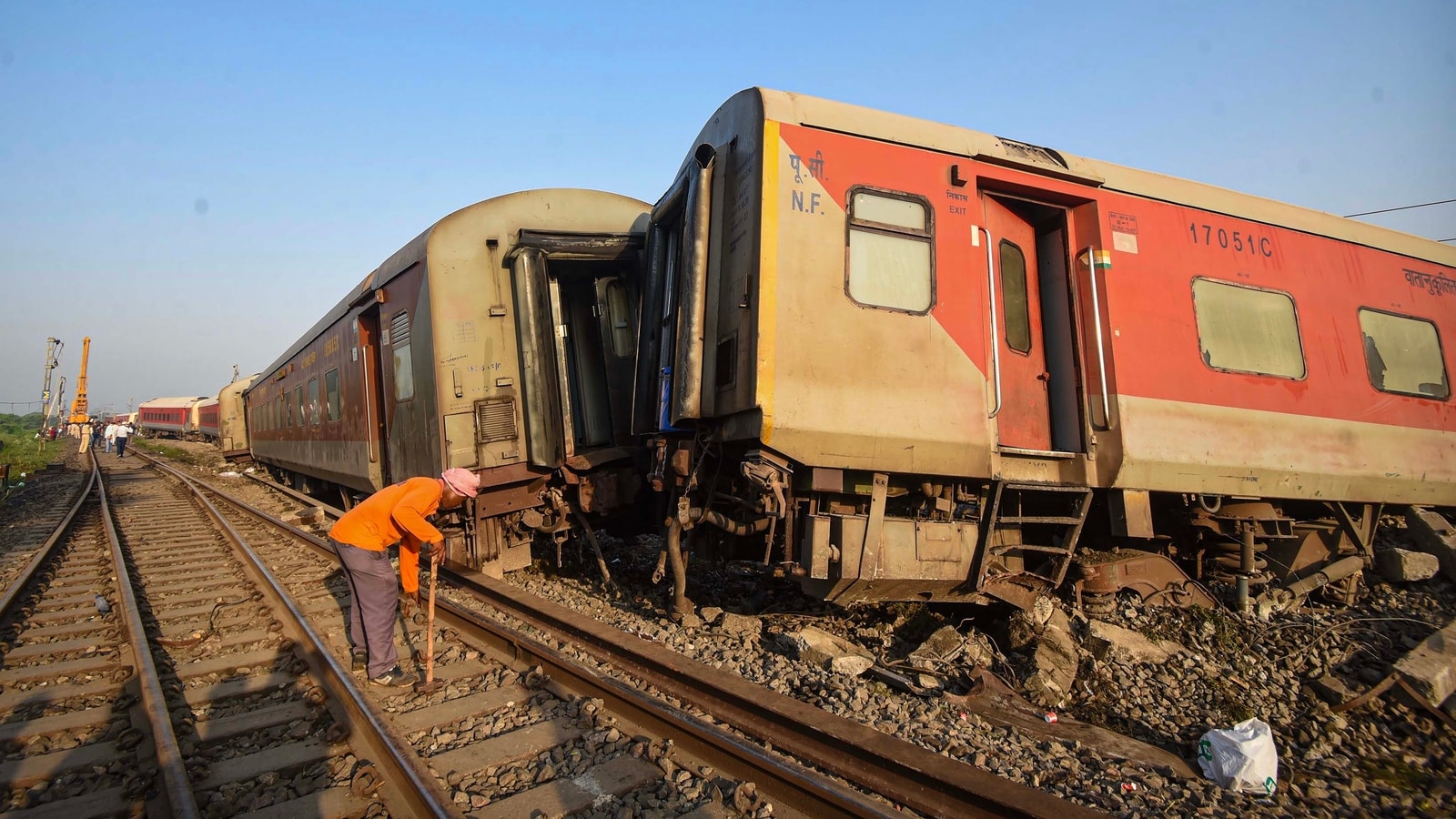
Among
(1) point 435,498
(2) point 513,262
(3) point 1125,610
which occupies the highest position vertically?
(2) point 513,262

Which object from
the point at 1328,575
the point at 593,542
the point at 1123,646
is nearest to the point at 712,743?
the point at 1123,646

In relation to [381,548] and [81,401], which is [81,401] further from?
[381,548]

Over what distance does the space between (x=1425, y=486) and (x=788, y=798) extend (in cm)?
699

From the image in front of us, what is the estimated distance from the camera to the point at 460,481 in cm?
460

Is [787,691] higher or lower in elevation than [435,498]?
lower

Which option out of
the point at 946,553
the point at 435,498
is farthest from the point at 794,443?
the point at 435,498

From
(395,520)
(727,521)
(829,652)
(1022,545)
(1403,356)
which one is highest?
(1403,356)

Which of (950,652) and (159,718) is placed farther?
(950,652)

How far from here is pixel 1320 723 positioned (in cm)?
443

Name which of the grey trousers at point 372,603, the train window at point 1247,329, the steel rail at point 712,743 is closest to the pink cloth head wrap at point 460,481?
the grey trousers at point 372,603

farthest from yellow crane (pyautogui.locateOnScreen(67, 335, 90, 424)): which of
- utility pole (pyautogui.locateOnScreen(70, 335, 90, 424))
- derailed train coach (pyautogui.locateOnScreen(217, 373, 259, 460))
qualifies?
derailed train coach (pyautogui.locateOnScreen(217, 373, 259, 460))

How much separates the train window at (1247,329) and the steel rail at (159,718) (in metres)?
6.75

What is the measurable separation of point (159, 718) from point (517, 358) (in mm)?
3952

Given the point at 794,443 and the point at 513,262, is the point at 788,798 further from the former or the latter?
the point at 513,262
